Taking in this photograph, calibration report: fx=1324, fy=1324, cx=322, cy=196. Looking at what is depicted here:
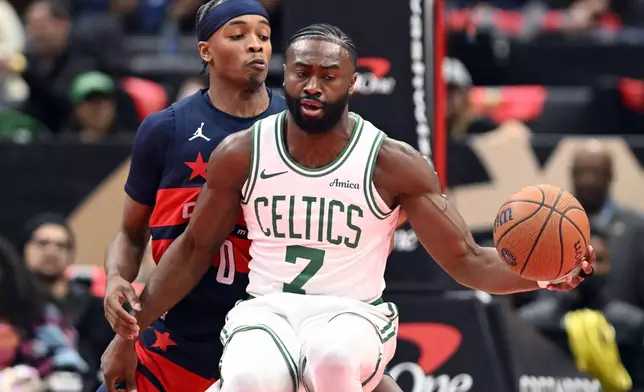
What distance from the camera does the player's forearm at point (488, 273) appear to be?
17.2ft

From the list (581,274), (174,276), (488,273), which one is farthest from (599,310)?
(174,276)

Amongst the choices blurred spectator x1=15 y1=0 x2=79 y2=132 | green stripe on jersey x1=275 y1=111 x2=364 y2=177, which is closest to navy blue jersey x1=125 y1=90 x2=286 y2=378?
green stripe on jersey x1=275 y1=111 x2=364 y2=177

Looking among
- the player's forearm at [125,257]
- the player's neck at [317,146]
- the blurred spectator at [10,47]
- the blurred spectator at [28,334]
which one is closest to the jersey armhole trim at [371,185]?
the player's neck at [317,146]

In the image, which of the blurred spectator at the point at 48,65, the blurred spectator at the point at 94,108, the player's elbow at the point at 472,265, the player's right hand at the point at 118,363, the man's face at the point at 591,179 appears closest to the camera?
the player's elbow at the point at 472,265

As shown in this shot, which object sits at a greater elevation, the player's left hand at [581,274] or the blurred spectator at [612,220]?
the player's left hand at [581,274]

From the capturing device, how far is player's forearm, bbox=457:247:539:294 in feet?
17.2

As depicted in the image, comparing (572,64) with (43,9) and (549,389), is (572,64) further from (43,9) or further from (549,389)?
(549,389)

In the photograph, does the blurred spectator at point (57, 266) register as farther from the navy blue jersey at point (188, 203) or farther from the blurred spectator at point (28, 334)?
the navy blue jersey at point (188, 203)

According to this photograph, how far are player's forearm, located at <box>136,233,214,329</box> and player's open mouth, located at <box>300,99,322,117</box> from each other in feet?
2.55

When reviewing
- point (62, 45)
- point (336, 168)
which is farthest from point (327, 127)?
point (62, 45)

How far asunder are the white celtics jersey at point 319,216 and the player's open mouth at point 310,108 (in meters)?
0.22

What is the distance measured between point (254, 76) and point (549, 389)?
3110mm

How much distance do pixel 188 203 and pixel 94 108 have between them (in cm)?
522

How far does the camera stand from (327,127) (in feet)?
16.8
